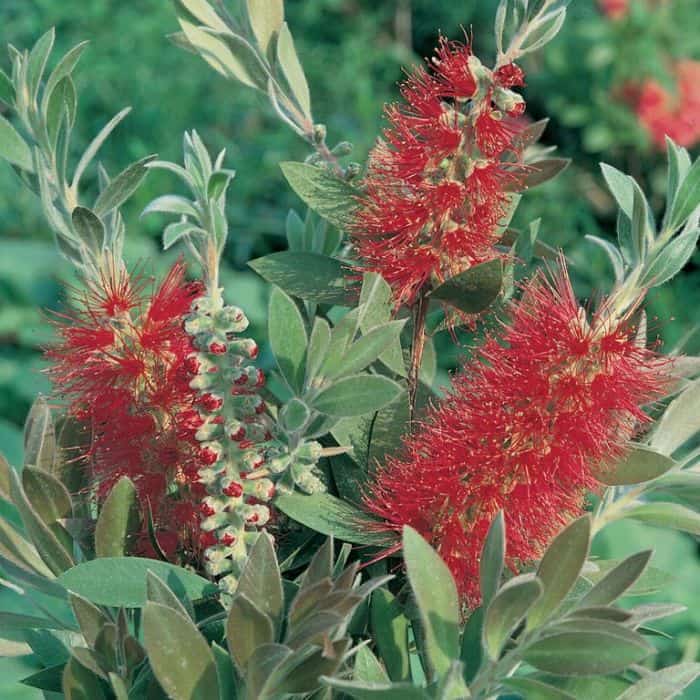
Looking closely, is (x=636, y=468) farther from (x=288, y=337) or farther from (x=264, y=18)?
(x=264, y=18)

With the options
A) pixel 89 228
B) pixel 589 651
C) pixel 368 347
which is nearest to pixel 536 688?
pixel 589 651

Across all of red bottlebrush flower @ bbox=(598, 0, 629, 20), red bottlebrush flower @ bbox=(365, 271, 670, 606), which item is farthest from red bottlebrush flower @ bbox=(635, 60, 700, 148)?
red bottlebrush flower @ bbox=(365, 271, 670, 606)

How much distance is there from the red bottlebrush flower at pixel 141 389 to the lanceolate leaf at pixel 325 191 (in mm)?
60

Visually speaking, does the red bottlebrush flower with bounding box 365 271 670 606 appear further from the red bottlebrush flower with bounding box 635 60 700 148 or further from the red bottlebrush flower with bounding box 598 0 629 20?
the red bottlebrush flower with bounding box 598 0 629 20

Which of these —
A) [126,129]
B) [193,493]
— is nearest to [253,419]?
[193,493]

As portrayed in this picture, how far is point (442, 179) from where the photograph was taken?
443 mm

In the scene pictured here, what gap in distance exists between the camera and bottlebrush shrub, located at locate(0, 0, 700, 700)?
15.3 inches

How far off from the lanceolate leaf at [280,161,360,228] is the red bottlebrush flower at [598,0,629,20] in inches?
76.4

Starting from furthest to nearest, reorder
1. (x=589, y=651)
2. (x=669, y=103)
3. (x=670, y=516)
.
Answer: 1. (x=669, y=103)
2. (x=670, y=516)
3. (x=589, y=651)

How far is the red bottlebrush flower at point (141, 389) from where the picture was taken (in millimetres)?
441

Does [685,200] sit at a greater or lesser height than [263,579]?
greater

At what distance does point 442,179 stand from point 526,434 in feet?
0.33

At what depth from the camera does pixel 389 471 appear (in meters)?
0.47

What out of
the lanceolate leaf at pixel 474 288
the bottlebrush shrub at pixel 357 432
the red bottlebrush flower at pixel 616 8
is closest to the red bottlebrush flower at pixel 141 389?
the bottlebrush shrub at pixel 357 432
